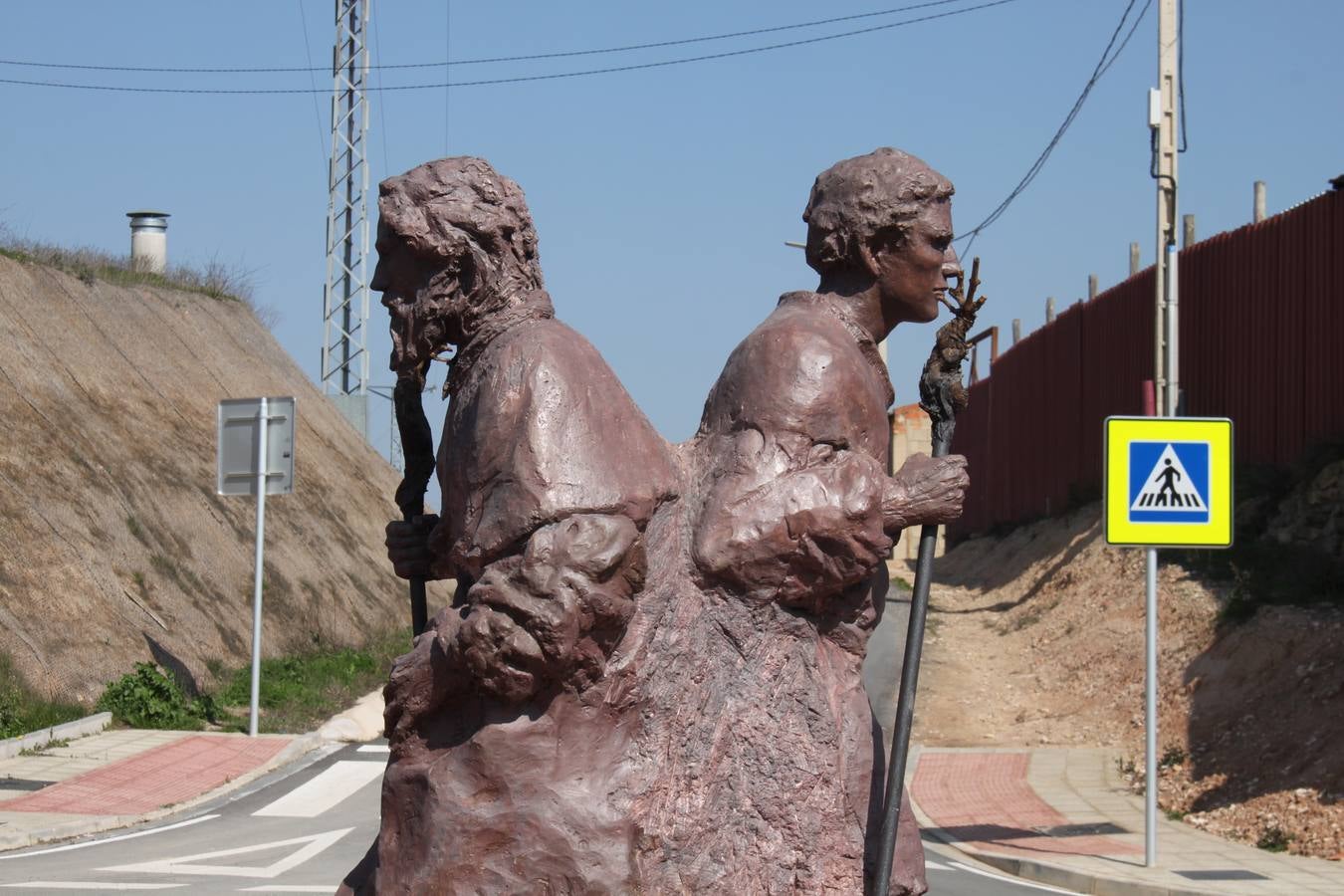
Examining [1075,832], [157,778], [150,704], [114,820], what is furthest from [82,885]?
[1075,832]

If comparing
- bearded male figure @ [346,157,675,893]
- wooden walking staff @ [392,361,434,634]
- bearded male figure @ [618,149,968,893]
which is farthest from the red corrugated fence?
bearded male figure @ [346,157,675,893]

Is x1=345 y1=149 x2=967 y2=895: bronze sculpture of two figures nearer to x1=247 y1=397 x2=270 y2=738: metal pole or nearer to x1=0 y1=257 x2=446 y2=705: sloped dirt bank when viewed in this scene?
x1=247 y1=397 x2=270 y2=738: metal pole

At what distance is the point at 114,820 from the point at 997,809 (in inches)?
249

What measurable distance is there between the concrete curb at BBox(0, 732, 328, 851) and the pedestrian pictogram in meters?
6.73

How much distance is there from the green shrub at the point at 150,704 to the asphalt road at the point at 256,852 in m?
1.97

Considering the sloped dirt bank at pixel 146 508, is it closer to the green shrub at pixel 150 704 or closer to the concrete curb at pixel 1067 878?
the green shrub at pixel 150 704

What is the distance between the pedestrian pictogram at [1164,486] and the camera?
1064 cm

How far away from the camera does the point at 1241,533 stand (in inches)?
657

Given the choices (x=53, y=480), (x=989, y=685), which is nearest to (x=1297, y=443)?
(x=989, y=685)

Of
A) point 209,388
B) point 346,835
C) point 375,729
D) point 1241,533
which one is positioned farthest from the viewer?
point 209,388

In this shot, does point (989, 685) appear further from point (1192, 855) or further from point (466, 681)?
point (466, 681)

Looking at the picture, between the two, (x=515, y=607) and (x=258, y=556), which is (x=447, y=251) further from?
(x=258, y=556)

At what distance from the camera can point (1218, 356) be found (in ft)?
63.8

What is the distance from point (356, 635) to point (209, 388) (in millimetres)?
4573
